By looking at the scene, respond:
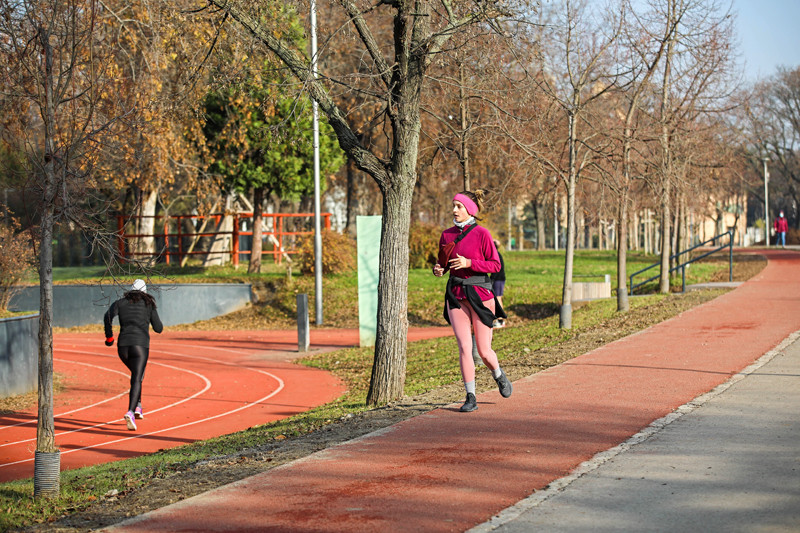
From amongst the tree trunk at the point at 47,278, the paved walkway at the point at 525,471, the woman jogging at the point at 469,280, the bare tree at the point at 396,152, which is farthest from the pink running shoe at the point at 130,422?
the woman jogging at the point at 469,280

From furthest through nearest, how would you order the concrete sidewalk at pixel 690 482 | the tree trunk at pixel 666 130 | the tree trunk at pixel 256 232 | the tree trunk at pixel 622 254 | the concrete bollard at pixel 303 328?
1. the tree trunk at pixel 256 232
2. the concrete bollard at pixel 303 328
3. the tree trunk at pixel 666 130
4. the tree trunk at pixel 622 254
5. the concrete sidewalk at pixel 690 482

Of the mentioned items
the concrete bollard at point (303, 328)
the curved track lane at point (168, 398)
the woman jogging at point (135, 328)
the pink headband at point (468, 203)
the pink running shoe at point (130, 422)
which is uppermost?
the pink headband at point (468, 203)

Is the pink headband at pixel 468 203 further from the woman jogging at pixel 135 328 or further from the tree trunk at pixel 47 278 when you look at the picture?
the woman jogging at pixel 135 328

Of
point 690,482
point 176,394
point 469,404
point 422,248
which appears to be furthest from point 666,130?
point 422,248

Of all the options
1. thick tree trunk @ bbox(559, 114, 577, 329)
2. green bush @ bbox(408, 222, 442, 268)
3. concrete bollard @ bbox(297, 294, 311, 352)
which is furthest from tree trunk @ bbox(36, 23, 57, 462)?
green bush @ bbox(408, 222, 442, 268)

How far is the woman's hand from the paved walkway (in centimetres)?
148

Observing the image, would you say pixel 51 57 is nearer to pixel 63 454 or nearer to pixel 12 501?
pixel 12 501

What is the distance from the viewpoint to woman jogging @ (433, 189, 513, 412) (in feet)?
27.4

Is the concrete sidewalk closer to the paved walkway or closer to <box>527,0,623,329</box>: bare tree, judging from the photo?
the paved walkway

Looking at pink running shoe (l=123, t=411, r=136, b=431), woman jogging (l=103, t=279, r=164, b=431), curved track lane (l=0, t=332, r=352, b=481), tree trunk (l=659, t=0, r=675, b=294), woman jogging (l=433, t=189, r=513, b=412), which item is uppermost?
tree trunk (l=659, t=0, r=675, b=294)

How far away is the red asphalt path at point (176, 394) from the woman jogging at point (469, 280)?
4.82 metres

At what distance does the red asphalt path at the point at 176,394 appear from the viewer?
460 inches

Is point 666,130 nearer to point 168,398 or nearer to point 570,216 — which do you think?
point 570,216

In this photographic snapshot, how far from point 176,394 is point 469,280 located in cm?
943
